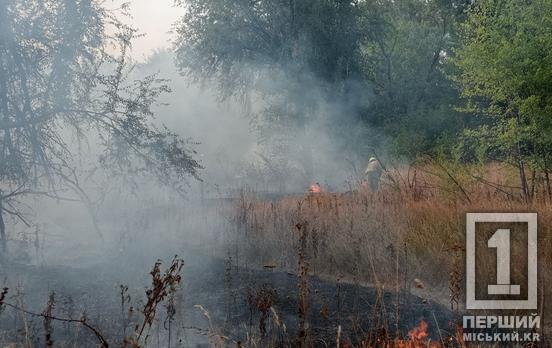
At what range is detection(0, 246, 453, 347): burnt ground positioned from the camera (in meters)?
4.42

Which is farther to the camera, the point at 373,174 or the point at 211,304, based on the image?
the point at 373,174

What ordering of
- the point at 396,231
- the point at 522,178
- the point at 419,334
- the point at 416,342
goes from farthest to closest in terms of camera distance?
the point at 522,178 < the point at 396,231 < the point at 419,334 < the point at 416,342

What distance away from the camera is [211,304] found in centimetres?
523

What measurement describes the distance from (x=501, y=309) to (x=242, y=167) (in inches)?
718

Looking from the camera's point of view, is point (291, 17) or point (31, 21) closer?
point (31, 21)

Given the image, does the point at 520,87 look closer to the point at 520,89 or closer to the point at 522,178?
the point at 520,89

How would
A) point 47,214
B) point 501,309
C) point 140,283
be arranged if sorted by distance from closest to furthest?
point 501,309, point 140,283, point 47,214

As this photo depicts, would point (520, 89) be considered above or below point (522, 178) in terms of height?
above

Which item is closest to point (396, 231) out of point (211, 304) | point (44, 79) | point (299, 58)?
point (211, 304)

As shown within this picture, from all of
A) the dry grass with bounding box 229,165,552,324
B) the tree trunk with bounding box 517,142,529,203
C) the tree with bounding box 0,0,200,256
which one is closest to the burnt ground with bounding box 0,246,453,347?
the dry grass with bounding box 229,165,552,324

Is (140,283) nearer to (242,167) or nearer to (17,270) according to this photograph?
(17,270)

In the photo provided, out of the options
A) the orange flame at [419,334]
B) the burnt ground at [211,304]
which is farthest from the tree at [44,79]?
the orange flame at [419,334]

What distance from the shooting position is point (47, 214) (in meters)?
12.1

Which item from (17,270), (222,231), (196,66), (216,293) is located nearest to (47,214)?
(222,231)
